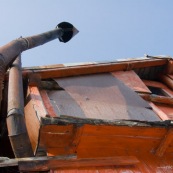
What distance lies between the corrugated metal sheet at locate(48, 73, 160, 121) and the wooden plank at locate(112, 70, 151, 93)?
15.4 inches

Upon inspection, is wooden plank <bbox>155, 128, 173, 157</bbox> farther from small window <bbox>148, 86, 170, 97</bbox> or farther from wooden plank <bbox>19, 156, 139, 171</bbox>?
small window <bbox>148, 86, 170, 97</bbox>

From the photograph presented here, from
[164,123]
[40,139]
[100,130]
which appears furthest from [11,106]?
[164,123]

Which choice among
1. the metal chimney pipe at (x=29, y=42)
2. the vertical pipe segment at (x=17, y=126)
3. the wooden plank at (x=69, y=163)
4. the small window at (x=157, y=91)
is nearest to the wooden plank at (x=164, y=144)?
the wooden plank at (x=69, y=163)

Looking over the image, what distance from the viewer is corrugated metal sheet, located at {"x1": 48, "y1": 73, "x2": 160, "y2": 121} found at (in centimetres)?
600

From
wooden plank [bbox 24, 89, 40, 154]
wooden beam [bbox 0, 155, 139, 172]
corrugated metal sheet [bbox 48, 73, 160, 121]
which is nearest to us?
wooden beam [bbox 0, 155, 139, 172]

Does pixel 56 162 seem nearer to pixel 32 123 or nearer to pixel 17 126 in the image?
pixel 17 126

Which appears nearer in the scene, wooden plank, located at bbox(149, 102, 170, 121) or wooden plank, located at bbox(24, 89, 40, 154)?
wooden plank, located at bbox(24, 89, 40, 154)

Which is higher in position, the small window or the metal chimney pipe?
the metal chimney pipe

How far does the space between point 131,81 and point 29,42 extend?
2.59 meters

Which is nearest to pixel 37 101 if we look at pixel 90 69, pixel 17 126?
pixel 17 126

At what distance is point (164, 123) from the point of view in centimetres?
504

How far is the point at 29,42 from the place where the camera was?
772cm

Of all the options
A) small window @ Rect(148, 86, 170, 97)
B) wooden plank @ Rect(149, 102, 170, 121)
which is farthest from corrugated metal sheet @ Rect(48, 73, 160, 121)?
small window @ Rect(148, 86, 170, 97)

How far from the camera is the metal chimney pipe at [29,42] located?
589cm
